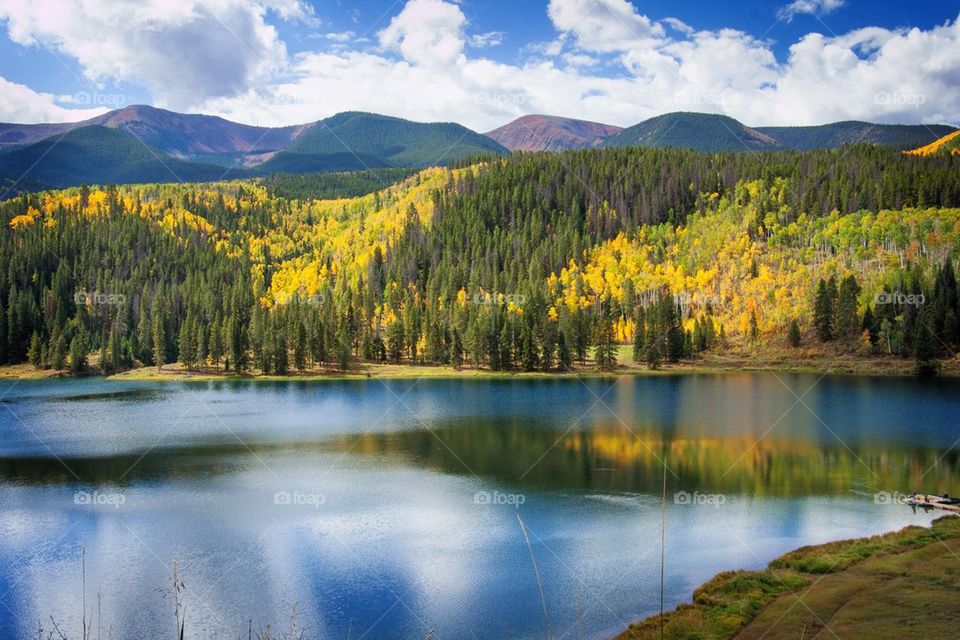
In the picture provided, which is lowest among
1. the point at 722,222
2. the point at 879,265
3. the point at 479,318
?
the point at 479,318

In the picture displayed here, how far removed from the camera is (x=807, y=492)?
140 ft

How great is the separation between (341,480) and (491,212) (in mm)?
154953

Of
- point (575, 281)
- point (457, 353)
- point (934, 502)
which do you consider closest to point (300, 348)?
point (457, 353)

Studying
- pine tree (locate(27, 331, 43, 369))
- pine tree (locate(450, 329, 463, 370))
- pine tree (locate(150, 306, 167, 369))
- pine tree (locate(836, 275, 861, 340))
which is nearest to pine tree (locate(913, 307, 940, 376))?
pine tree (locate(836, 275, 861, 340))

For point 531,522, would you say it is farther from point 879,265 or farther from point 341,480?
point 879,265

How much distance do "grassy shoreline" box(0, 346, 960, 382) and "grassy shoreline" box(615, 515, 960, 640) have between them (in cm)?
8314

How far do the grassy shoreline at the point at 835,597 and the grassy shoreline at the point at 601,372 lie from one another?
83144 millimetres

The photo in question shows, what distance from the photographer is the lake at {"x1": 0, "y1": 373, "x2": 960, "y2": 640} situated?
27938 mm

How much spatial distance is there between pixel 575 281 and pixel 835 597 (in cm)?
13306

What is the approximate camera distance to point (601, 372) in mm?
115875

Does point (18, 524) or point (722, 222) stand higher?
point (722, 222)

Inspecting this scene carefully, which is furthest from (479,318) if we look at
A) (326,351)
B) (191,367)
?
(191,367)

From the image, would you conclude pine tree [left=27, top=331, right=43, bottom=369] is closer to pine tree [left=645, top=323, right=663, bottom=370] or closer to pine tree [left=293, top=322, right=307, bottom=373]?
pine tree [left=293, top=322, right=307, bottom=373]

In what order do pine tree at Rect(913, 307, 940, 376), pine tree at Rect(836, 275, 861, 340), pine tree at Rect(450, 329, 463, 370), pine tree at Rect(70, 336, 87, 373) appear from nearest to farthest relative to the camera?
pine tree at Rect(913, 307, 940, 376) < pine tree at Rect(836, 275, 861, 340) < pine tree at Rect(450, 329, 463, 370) < pine tree at Rect(70, 336, 87, 373)
